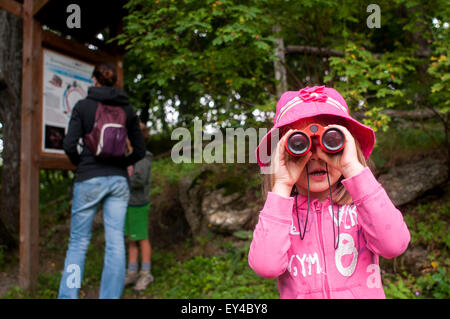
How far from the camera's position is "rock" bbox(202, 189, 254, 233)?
14.0ft

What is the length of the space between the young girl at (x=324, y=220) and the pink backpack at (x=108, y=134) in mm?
1839

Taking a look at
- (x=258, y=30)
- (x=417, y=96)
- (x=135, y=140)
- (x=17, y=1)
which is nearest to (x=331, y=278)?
(x=135, y=140)

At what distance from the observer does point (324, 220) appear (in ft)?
4.24

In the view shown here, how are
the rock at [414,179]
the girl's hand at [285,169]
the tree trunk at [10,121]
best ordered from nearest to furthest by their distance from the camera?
the girl's hand at [285,169] < the rock at [414,179] < the tree trunk at [10,121]

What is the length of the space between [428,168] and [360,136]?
3.22 metres

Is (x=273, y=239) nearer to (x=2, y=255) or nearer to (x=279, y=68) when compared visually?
(x=279, y=68)

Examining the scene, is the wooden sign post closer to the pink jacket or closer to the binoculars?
the pink jacket

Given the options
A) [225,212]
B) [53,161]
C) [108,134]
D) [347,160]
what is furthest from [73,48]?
[347,160]

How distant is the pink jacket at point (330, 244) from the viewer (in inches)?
43.6

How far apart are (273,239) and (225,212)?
10.7 ft

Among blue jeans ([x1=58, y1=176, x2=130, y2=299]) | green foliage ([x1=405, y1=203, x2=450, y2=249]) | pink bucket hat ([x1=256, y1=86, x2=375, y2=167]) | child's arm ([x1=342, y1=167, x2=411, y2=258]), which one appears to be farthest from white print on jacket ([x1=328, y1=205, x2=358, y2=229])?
green foliage ([x1=405, y1=203, x2=450, y2=249])

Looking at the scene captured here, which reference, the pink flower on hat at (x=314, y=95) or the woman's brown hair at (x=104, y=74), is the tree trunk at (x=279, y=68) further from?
the pink flower on hat at (x=314, y=95)

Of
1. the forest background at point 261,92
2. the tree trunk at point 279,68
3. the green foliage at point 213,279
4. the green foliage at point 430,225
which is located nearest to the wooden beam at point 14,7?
the forest background at point 261,92
